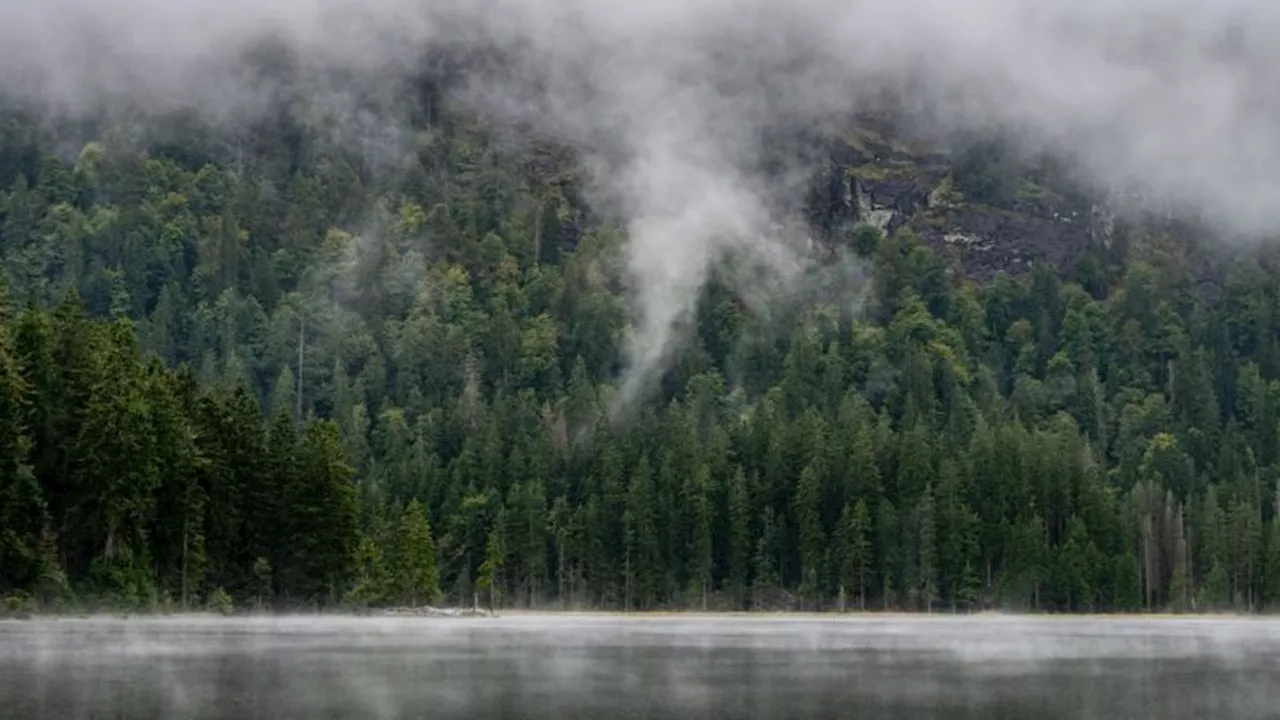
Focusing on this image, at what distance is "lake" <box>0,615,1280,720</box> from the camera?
49219 mm

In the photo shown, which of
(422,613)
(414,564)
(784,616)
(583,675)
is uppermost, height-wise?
(414,564)

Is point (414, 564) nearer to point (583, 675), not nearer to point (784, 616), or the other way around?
point (784, 616)

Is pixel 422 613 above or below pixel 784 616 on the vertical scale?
above

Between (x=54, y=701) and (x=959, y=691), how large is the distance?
84.4ft

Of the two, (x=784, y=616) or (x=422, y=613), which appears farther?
(x=784, y=616)

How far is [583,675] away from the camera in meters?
64.9

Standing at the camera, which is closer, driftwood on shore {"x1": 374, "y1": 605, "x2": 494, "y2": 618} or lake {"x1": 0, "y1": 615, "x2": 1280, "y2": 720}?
lake {"x1": 0, "y1": 615, "x2": 1280, "y2": 720}

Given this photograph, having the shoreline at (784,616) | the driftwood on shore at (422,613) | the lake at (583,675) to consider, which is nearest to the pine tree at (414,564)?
the driftwood on shore at (422,613)

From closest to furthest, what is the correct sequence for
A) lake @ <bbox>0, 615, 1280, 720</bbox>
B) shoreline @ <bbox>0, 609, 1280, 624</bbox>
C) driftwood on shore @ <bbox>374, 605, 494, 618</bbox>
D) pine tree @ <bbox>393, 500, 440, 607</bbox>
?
lake @ <bbox>0, 615, 1280, 720</bbox>, driftwood on shore @ <bbox>374, 605, 494, 618</bbox>, shoreline @ <bbox>0, 609, 1280, 624</bbox>, pine tree @ <bbox>393, 500, 440, 607</bbox>

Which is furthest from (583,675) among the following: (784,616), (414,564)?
(784,616)

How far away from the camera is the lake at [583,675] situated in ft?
161

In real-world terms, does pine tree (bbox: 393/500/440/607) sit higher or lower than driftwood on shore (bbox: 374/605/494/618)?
higher

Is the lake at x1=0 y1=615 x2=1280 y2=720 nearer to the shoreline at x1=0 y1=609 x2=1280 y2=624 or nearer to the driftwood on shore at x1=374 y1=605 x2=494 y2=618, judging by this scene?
the driftwood on shore at x1=374 y1=605 x2=494 y2=618

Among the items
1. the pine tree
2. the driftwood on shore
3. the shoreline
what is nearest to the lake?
the driftwood on shore
